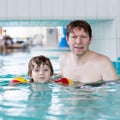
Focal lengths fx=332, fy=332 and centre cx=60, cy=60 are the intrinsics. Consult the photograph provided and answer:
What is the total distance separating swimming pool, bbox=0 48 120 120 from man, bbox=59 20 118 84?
15cm

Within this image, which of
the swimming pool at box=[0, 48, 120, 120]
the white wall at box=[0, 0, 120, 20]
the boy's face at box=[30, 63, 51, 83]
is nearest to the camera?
the swimming pool at box=[0, 48, 120, 120]

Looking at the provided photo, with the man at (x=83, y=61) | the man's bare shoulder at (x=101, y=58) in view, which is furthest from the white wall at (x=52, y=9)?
the man's bare shoulder at (x=101, y=58)

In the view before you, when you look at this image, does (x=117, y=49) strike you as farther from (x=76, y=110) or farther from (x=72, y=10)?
(x=76, y=110)

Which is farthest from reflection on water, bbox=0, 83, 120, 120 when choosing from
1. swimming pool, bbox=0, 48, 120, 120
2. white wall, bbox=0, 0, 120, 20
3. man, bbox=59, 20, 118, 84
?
white wall, bbox=0, 0, 120, 20

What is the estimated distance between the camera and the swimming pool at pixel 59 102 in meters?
1.80

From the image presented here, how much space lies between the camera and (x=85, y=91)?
2676 mm

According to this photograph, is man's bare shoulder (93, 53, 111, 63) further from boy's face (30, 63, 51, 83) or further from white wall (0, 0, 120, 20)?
white wall (0, 0, 120, 20)

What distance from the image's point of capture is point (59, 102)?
225cm

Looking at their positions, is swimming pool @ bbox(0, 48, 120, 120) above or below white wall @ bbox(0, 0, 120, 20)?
below

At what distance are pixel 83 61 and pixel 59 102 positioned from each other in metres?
0.95

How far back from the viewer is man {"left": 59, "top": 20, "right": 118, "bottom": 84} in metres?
2.85

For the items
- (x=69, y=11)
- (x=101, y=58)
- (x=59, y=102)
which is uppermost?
(x=69, y=11)

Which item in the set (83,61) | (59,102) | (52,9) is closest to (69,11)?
(52,9)

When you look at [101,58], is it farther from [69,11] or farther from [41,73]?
[69,11]
